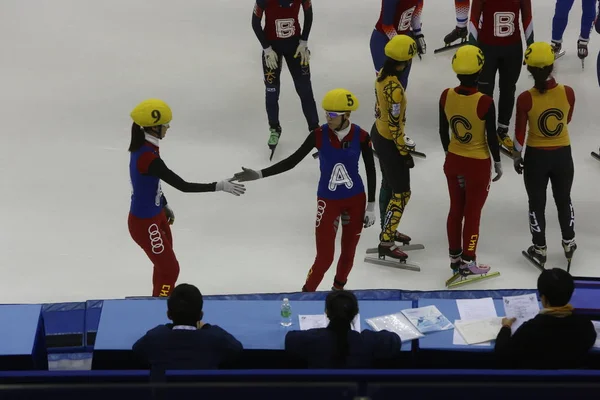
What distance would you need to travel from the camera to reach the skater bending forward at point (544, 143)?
572 centimetres

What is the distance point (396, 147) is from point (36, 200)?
3.18 metres

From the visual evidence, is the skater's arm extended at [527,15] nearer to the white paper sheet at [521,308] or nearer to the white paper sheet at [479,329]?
the white paper sheet at [521,308]

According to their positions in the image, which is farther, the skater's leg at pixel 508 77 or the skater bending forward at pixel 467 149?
the skater's leg at pixel 508 77

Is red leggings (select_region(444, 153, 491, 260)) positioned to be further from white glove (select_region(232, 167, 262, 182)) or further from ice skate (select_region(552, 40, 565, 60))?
ice skate (select_region(552, 40, 565, 60))

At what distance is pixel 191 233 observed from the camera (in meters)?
6.93

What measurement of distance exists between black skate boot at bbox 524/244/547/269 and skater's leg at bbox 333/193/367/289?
1505mm

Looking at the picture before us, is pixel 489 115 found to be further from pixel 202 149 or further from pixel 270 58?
pixel 202 149

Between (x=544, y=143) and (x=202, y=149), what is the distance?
344 centimetres

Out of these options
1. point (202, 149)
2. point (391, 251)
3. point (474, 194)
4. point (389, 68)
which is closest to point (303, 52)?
point (202, 149)

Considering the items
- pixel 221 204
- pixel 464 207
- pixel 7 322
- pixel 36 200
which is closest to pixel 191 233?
pixel 221 204

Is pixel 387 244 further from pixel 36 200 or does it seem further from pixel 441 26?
pixel 441 26

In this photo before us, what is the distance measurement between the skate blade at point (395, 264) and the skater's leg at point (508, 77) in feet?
6.98

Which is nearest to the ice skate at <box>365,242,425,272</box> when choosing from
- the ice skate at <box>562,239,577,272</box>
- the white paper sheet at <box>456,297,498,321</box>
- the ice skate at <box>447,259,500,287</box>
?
the ice skate at <box>447,259,500,287</box>

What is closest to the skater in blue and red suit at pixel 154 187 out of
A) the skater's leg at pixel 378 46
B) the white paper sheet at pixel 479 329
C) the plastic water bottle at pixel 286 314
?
the plastic water bottle at pixel 286 314
